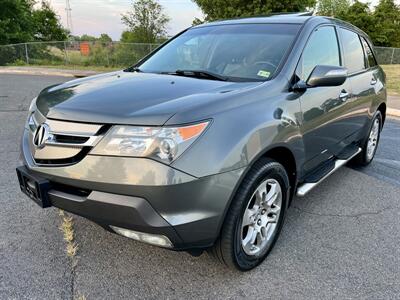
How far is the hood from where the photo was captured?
7.16ft

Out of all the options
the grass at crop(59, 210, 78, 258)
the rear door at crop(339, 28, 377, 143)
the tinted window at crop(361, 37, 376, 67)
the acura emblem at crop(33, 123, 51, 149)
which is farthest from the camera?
the tinted window at crop(361, 37, 376, 67)

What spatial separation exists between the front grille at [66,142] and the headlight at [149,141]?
74mm

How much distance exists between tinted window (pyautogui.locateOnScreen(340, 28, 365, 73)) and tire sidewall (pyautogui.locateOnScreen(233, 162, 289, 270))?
191 cm

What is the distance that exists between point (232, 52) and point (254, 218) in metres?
1.48

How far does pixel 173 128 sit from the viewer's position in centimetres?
211

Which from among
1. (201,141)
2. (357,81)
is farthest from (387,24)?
(201,141)

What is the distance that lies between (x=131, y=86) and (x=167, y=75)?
493 mm

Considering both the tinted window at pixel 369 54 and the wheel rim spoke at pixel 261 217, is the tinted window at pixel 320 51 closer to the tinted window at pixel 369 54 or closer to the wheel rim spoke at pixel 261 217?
the wheel rim spoke at pixel 261 217

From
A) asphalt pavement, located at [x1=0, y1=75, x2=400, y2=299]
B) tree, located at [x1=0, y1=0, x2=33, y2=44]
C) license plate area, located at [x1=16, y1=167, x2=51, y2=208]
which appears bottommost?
asphalt pavement, located at [x1=0, y1=75, x2=400, y2=299]

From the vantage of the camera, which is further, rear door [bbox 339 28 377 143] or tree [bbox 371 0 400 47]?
tree [bbox 371 0 400 47]

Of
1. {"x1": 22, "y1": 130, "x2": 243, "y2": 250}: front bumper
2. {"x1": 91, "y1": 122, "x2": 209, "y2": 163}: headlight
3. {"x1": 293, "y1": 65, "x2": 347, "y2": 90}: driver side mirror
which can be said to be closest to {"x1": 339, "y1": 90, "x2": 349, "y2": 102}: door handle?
{"x1": 293, "y1": 65, "x2": 347, "y2": 90}: driver side mirror

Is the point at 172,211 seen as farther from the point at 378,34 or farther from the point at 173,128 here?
the point at 378,34

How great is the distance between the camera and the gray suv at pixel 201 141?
83.0 inches

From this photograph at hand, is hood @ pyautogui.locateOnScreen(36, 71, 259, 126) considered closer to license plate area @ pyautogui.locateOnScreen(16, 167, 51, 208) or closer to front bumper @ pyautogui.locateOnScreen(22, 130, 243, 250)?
front bumper @ pyautogui.locateOnScreen(22, 130, 243, 250)
